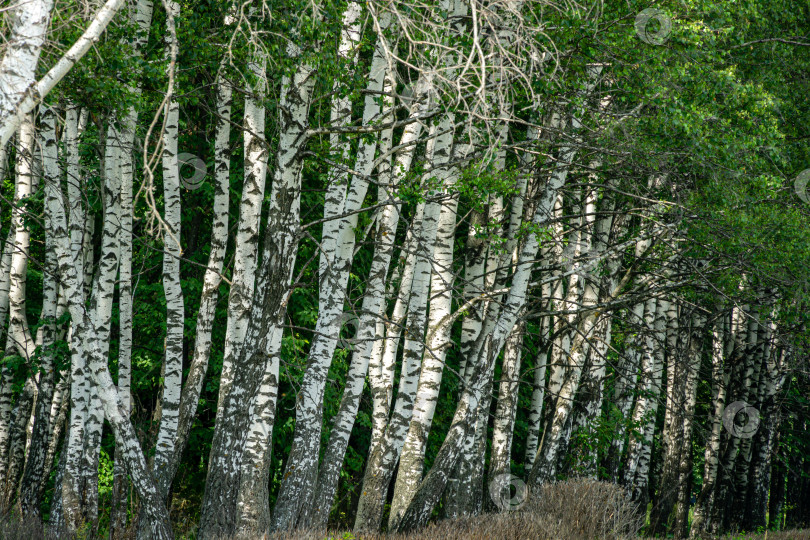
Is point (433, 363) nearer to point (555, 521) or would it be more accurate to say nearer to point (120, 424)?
point (555, 521)

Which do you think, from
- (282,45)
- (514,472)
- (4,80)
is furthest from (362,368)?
(514,472)

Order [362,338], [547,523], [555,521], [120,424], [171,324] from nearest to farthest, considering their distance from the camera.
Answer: [120,424], [547,523], [555,521], [362,338], [171,324]

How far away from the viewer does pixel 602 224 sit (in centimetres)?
1388

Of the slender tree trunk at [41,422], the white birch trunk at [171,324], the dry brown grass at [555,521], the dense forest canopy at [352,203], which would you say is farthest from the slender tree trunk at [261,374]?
the slender tree trunk at [41,422]

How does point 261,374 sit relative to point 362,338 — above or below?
below

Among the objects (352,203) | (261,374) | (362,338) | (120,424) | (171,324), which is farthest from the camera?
(171,324)

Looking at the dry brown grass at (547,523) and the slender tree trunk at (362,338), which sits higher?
the slender tree trunk at (362,338)

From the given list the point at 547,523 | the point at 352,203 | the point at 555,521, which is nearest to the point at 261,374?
the point at 352,203

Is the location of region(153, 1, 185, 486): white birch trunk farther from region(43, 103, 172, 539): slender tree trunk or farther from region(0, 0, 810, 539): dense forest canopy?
region(43, 103, 172, 539): slender tree trunk

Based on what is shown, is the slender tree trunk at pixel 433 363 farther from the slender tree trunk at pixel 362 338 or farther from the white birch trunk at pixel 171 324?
the white birch trunk at pixel 171 324

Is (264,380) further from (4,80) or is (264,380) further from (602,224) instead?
(602,224)

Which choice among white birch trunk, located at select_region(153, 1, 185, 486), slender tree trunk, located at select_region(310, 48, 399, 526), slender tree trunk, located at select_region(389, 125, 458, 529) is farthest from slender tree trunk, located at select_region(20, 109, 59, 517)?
slender tree trunk, located at select_region(389, 125, 458, 529)

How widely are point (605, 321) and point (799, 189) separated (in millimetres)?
3975

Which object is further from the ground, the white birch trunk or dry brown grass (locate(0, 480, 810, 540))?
the white birch trunk
